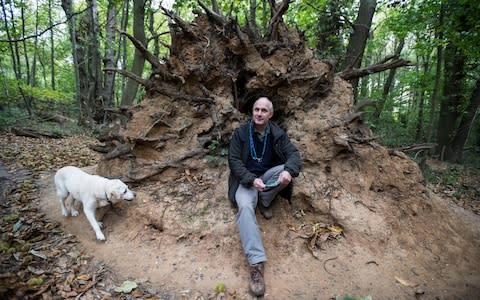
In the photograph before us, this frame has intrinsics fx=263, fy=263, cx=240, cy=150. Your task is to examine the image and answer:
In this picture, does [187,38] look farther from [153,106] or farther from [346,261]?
[346,261]

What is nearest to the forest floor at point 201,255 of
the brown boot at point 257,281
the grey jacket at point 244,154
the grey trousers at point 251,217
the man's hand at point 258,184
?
the brown boot at point 257,281

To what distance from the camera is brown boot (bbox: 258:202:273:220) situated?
3.83 m

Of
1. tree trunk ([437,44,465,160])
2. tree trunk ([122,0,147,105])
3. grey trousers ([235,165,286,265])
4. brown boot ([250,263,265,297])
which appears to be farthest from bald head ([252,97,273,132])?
tree trunk ([437,44,465,160])

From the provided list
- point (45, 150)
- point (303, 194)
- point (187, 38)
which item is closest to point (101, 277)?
point (303, 194)

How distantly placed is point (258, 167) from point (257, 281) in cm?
143

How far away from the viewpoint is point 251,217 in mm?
3248

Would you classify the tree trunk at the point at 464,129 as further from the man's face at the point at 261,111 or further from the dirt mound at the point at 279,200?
the man's face at the point at 261,111

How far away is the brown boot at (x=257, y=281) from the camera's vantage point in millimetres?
2954

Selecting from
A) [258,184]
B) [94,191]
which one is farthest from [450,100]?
[94,191]

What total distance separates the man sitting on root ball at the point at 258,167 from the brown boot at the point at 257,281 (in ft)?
0.19

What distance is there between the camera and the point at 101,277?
10.4 feet

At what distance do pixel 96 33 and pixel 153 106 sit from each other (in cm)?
870

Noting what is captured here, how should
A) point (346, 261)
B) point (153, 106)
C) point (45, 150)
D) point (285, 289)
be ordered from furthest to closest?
point (45, 150)
point (153, 106)
point (346, 261)
point (285, 289)

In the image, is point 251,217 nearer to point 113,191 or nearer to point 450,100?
point 113,191
